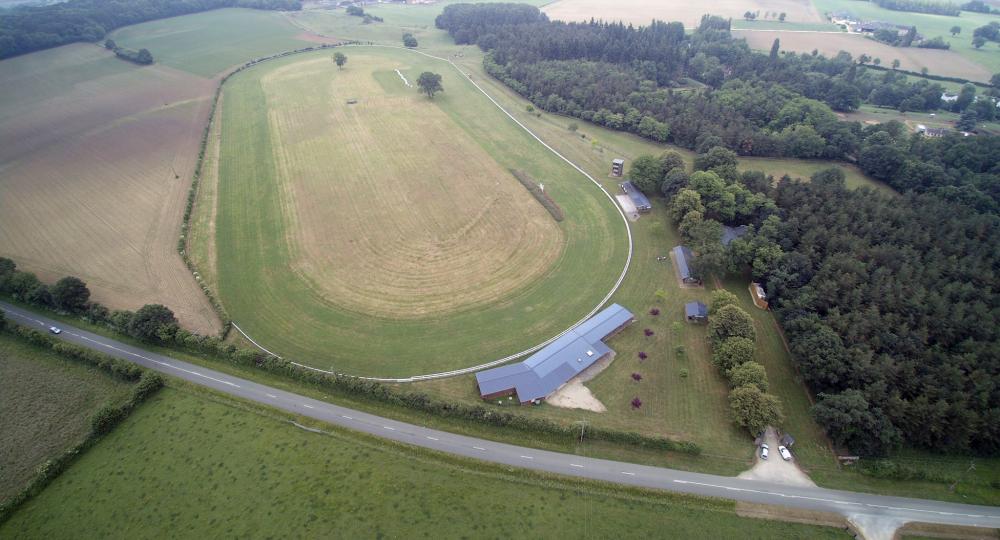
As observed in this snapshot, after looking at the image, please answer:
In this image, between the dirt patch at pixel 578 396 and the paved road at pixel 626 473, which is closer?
the paved road at pixel 626 473

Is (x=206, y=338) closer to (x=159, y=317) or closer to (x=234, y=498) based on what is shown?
(x=159, y=317)

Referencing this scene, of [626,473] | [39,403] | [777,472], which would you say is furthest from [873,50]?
[39,403]

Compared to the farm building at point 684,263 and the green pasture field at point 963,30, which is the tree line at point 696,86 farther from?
the green pasture field at point 963,30

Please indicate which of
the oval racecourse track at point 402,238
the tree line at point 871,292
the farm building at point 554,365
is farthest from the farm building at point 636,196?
the farm building at point 554,365

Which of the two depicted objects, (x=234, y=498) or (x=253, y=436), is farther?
(x=253, y=436)

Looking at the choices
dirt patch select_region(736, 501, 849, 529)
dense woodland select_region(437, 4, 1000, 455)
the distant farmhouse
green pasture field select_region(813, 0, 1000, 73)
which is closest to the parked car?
dense woodland select_region(437, 4, 1000, 455)

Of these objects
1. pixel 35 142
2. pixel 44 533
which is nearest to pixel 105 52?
pixel 35 142

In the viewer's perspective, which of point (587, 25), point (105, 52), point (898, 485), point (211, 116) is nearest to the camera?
point (898, 485)
